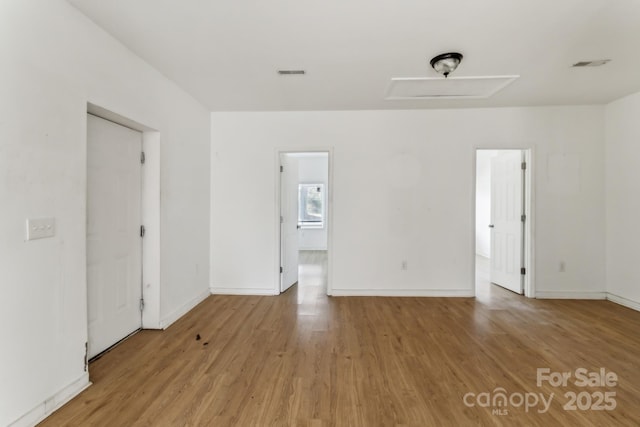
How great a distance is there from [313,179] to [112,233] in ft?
18.6

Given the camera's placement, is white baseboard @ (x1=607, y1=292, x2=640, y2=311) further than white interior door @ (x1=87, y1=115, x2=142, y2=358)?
Yes

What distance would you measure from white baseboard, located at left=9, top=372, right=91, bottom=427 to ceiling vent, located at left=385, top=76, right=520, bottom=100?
3617 mm

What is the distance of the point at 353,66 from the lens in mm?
2561

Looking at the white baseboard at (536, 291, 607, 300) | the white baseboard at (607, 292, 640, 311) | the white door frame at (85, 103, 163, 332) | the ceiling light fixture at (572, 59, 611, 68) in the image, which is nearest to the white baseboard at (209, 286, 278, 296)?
the white door frame at (85, 103, 163, 332)

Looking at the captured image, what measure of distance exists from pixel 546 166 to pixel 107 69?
16.5ft

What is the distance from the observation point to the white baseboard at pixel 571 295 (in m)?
3.64

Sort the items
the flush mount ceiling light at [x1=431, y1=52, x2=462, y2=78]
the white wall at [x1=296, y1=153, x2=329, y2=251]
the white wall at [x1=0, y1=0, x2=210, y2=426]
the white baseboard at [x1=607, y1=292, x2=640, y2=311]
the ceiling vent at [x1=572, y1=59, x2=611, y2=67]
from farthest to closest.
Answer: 1. the white wall at [x1=296, y1=153, x2=329, y2=251]
2. the white baseboard at [x1=607, y1=292, x2=640, y2=311]
3. the ceiling vent at [x1=572, y1=59, x2=611, y2=67]
4. the flush mount ceiling light at [x1=431, y1=52, x2=462, y2=78]
5. the white wall at [x1=0, y1=0, x2=210, y2=426]

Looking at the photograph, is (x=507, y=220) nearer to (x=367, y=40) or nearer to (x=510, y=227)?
(x=510, y=227)

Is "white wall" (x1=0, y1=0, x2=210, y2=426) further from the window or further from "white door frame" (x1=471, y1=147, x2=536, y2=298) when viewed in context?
the window

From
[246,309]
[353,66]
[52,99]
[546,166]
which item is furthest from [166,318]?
[546,166]

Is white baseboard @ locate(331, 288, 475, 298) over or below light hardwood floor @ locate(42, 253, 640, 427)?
over

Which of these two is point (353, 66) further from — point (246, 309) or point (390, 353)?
point (246, 309)

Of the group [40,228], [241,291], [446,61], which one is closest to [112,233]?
[40,228]

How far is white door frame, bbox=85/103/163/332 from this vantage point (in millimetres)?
2699
